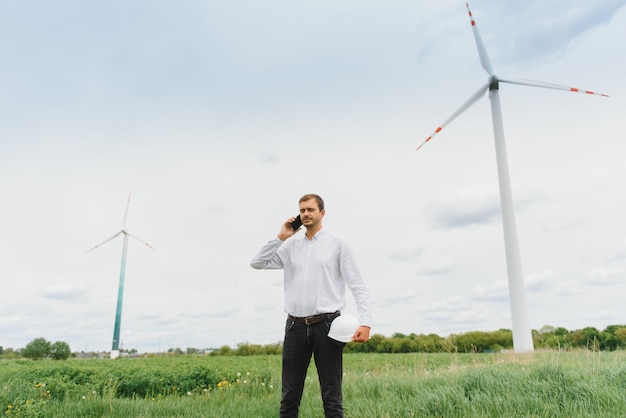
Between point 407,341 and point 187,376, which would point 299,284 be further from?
point 407,341

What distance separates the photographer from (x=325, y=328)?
4668mm

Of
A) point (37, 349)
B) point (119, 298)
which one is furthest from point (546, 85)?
point (37, 349)

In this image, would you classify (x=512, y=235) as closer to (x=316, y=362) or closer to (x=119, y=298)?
(x=316, y=362)

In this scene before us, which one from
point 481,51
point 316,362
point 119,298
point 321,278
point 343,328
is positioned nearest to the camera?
point 343,328

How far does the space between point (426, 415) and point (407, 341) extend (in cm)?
2686

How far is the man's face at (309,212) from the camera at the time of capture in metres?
4.94

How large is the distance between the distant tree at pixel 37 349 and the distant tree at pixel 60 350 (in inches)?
18.4

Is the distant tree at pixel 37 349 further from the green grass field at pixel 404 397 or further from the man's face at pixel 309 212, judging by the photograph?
the man's face at pixel 309 212

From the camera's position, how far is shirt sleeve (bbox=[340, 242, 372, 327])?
4723mm

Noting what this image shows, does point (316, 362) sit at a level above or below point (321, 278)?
below

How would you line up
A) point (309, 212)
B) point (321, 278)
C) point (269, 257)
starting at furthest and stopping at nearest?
1. point (269, 257)
2. point (309, 212)
3. point (321, 278)

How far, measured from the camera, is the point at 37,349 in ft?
160

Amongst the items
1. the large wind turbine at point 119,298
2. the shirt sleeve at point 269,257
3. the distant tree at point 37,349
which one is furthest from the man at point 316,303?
the distant tree at point 37,349

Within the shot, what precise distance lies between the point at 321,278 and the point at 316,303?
0.24 m
